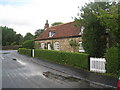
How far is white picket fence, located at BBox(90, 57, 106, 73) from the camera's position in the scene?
29.7 feet

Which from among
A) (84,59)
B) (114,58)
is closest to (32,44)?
(84,59)

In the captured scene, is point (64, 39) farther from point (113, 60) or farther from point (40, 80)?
point (40, 80)

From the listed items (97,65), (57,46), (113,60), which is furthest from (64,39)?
(113,60)

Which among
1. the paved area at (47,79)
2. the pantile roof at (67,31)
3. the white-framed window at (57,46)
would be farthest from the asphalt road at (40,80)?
the white-framed window at (57,46)

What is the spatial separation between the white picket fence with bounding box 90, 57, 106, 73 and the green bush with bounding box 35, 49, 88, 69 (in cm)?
69

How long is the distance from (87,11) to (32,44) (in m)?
22.8

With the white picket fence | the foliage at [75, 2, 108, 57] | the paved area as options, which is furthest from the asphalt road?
the foliage at [75, 2, 108, 57]

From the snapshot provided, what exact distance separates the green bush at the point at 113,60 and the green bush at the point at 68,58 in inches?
88.7

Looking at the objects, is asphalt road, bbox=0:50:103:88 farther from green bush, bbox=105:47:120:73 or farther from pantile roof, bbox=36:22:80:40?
pantile roof, bbox=36:22:80:40

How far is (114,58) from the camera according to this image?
8.19m

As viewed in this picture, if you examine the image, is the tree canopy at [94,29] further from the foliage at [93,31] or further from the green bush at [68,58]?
the green bush at [68,58]

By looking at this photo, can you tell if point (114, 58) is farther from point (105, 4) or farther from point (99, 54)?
point (105, 4)

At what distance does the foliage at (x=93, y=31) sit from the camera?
9.96 metres

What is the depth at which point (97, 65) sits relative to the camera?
368 inches
